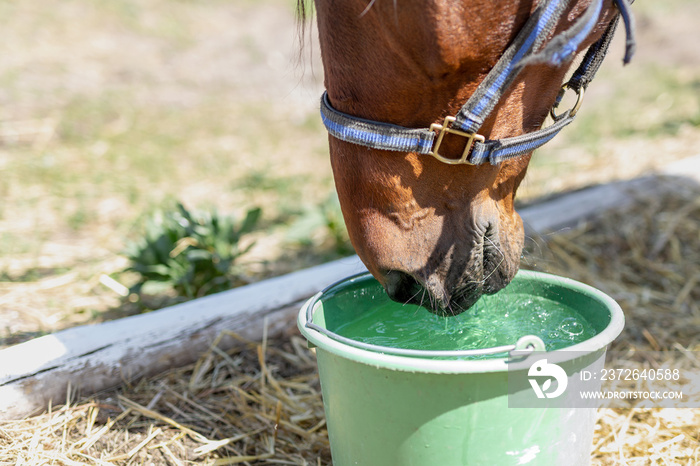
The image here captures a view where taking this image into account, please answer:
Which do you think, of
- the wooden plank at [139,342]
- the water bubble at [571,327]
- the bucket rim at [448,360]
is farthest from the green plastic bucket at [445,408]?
the wooden plank at [139,342]

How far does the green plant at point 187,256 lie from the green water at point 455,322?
0.98 meters

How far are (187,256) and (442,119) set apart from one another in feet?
4.87

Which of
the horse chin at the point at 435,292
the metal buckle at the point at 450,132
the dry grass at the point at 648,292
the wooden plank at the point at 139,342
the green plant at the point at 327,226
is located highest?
the metal buckle at the point at 450,132

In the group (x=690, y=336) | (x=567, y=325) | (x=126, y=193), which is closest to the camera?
(x=567, y=325)

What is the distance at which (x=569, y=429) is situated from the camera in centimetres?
126

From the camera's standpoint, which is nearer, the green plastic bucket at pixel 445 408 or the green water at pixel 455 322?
the green plastic bucket at pixel 445 408

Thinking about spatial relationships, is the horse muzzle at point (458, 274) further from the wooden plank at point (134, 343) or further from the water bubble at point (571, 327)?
the wooden plank at point (134, 343)

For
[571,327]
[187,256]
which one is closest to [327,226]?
[187,256]

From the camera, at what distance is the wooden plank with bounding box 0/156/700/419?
66.5 inches

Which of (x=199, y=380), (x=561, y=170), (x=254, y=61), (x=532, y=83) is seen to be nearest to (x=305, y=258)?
(x=199, y=380)

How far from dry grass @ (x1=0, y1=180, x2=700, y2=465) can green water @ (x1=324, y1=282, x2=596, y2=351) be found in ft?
0.49

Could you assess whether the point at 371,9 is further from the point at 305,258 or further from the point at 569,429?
the point at 305,258

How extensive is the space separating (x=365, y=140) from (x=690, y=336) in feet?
5.53

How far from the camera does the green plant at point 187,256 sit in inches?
96.0
